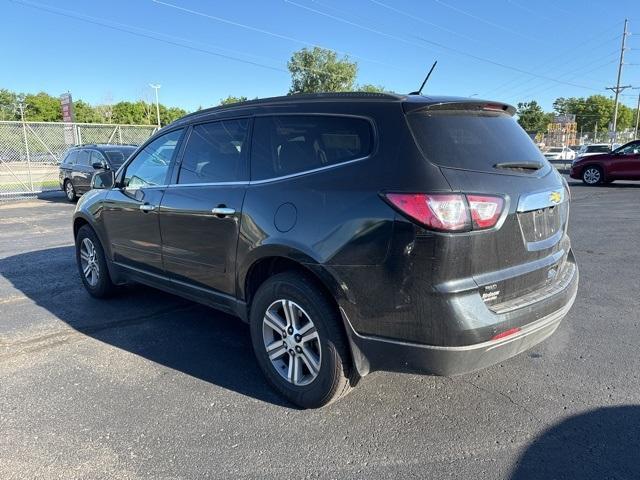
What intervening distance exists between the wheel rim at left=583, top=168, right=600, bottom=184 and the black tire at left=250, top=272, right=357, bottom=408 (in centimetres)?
1881

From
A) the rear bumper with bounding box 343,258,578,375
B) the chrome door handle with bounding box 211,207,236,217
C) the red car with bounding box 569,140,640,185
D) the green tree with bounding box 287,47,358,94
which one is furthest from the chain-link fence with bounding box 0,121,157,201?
the green tree with bounding box 287,47,358,94

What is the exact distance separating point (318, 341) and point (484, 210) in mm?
1203

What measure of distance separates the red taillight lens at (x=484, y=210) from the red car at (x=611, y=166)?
59.1 ft

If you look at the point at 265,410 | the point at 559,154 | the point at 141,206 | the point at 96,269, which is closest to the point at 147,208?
the point at 141,206

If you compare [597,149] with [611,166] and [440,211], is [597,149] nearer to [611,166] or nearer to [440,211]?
[611,166]

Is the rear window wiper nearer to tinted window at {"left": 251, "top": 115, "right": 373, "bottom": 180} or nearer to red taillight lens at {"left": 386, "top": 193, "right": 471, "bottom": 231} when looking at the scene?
red taillight lens at {"left": 386, "top": 193, "right": 471, "bottom": 231}

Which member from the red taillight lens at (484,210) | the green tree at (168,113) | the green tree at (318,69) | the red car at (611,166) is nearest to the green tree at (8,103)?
the green tree at (168,113)

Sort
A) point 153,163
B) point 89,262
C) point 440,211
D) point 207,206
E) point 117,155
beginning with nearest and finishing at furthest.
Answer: point 440,211 → point 207,206 → point 153,163 → point 89,262 → point 117,155

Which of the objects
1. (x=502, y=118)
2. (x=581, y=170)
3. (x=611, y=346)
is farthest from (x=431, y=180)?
(x=581, y=170)

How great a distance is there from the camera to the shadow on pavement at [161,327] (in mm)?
3607

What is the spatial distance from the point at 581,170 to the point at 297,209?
1903cm

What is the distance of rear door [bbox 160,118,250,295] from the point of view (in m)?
3.41

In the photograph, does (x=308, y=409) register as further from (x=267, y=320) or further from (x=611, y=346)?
(x=611, y=346)

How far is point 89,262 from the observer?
17.5 feet
